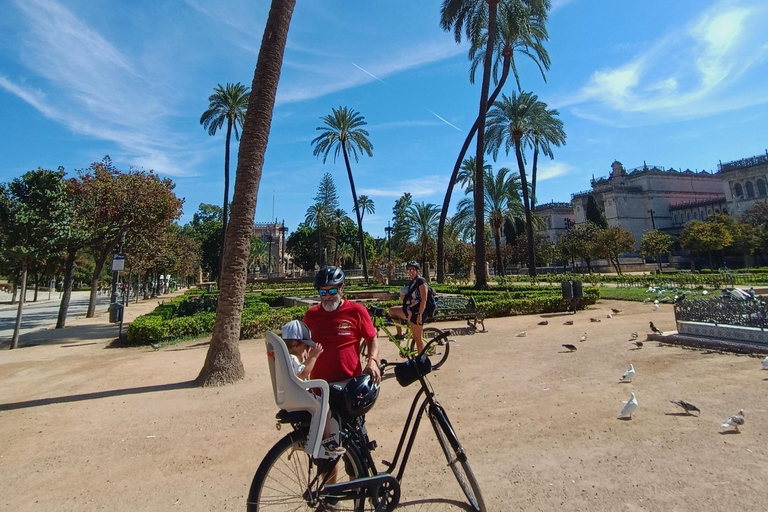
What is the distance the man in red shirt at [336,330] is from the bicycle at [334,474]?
1.12ft

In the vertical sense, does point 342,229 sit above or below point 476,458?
above

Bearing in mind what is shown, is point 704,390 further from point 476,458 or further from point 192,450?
point 192,450

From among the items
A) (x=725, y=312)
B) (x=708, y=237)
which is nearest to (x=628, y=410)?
(x=725, y=312)

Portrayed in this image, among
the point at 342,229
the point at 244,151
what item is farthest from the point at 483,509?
the point at 342,229

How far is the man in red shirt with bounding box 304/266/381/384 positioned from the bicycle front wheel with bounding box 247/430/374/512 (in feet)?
1.63

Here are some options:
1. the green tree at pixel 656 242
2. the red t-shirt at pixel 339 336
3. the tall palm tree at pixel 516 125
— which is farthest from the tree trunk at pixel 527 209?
the red t-shirt at pixel 339 336

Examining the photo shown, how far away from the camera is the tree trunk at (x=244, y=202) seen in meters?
6.78

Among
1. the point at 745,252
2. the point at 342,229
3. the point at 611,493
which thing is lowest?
the point at 611,493

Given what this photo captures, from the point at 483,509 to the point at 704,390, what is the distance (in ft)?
15.0

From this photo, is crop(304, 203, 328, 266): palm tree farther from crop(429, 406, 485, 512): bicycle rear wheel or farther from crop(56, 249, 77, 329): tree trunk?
crop(429, 406, 485, 512): bicycle rear wheel

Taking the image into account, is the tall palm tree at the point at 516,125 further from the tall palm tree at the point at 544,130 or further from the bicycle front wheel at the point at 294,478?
the bicycle front wheel at the point at 294,478

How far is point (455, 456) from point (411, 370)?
634 mm

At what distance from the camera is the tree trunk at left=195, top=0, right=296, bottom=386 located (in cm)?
678

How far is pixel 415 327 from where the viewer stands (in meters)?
7.14
